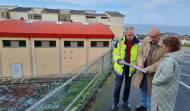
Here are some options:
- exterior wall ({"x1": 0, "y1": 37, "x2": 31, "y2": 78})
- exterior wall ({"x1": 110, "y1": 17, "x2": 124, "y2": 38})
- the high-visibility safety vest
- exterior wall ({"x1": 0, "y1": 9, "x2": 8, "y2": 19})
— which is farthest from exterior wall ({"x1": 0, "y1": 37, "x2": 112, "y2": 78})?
exterior wall ({"x1": 110, "y1": 17, "x2": 124, "y2": 38})

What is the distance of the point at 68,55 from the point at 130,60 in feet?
40.0

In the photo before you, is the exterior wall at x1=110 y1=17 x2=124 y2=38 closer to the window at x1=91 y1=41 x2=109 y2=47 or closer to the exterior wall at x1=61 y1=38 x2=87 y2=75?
the window at x1=91 y1=41 x2=109 y2=47

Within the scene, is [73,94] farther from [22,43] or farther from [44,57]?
[22,43]

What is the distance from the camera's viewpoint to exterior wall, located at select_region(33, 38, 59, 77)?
14180 mm

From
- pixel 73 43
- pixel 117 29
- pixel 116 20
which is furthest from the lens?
pixel 117 29

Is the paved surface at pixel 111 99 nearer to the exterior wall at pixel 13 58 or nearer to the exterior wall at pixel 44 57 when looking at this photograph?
the exterior wall at pixel 44 57

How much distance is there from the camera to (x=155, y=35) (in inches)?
107

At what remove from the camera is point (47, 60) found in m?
14.6

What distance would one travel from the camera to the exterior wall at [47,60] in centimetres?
1418

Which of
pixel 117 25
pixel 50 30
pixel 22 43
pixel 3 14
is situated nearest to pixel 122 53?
pixel 50 30

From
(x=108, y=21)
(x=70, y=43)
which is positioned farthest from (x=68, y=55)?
(x=108, y=21)

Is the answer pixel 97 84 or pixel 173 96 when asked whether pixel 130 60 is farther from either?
pixel 97 84

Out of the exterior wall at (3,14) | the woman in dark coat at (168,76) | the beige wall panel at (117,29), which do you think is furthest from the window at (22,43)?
the beige wall panel at (117,29)

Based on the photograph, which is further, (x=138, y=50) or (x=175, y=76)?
(x=138, y=50)
